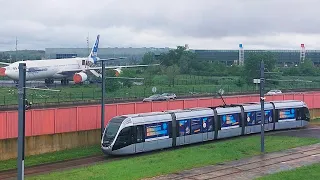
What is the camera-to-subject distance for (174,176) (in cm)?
2783

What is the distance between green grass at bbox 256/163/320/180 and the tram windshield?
1162cm

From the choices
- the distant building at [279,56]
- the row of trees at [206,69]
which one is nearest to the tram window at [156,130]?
the row of trees at [206,69]

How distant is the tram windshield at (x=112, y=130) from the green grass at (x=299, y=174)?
11.6m

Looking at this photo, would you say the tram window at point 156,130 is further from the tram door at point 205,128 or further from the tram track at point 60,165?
the tram door at point 205,128

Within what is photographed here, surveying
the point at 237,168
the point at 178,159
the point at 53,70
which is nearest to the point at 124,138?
the point at 178,159

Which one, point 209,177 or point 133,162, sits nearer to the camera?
point 209,177

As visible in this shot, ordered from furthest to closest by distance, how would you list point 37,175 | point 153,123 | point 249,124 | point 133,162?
point 249,124, point 153,123, point 133,162, point 37,175

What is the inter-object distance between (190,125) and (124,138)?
287 inches

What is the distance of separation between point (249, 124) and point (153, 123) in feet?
42.3

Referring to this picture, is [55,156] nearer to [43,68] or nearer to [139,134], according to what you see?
Result: [139,134]

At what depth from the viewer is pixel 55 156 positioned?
116ft

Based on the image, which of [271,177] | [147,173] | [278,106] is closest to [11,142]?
[147,173]

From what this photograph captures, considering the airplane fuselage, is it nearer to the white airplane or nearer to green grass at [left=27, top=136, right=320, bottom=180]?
the white airplane

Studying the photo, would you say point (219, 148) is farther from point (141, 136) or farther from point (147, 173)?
point (147, 173)
